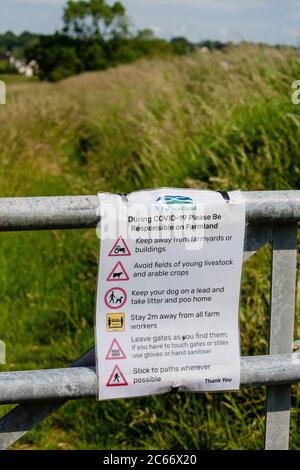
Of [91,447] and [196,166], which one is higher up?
[196,166]

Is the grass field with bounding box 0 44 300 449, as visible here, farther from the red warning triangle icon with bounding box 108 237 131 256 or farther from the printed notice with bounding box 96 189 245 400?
the red warning triangle icon with bounding box 108 237 131 256

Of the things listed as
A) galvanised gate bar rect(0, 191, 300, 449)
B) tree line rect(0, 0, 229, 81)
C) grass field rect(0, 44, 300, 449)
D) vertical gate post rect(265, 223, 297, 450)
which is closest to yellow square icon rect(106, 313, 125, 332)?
galvanised gate bar rect(0, 191, 300, 449)

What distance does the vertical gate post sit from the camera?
6.47 ft

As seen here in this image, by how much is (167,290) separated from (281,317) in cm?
33

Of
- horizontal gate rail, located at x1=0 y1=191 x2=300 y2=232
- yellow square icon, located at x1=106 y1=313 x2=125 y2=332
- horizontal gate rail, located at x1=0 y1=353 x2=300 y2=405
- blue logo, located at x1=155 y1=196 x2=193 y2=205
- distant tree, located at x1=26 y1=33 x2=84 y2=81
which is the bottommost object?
horizontal gate rail, located at x1=0 y1=353 x2=300 y2=405

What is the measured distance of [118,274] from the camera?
182 centimetres

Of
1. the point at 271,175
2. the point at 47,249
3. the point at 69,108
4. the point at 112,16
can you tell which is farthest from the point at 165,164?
the point at 112,16

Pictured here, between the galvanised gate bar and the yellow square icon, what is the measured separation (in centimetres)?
11

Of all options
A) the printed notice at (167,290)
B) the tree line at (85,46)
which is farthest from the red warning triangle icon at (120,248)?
the tree line at (85,46)

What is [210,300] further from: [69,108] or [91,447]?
[69,108]

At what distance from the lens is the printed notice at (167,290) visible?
71.7 inches

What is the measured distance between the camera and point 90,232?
5645 millimetres

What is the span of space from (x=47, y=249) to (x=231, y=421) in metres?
3.23

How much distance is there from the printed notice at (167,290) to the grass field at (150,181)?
4.37 ft
